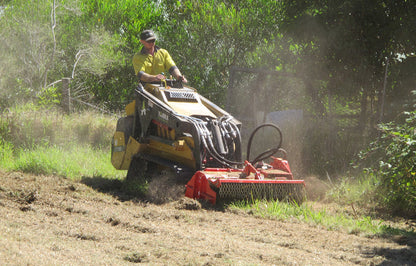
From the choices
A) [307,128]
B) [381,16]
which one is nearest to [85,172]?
[307,128]

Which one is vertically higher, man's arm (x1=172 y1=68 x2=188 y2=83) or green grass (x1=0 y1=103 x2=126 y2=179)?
man's arm (x1=172 y1=68 x2=188 y2=83)

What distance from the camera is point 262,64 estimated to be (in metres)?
15.7

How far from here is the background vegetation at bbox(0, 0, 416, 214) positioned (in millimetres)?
9511

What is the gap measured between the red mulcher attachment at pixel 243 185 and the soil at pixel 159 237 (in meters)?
0.23

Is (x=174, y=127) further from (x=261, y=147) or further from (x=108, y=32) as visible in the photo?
(x=108, y=32)

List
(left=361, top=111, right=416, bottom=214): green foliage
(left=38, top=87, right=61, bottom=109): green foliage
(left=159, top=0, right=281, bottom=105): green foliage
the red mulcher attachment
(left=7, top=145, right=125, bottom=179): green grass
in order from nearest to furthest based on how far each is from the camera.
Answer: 1. (left=361, top=111, right=416, bottom=214): green foliage
2. the red mulcher attachment
3. (left=7, top=145, right=125, bottom=179): green grass
4. (left=38, top=87, right=61, bottom=109): green foliage
5. (left=159, top=0, right=281, bottom=105): green foliage

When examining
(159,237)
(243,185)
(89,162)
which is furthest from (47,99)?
(159,237)

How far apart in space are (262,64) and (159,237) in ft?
36.5

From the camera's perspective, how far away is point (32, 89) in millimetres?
15445

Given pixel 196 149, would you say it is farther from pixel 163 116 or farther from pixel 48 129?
pixel 48 129

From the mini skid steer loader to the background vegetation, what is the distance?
4.47ft

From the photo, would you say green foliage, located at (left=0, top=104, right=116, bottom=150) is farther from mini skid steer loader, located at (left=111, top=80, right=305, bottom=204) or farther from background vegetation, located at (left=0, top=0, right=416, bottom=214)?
mini skid steer loader, located at (left=111, top=80, right=305, bottom=204)

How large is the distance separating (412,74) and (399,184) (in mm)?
4009

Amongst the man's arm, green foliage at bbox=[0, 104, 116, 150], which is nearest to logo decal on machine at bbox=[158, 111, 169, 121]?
the man's arm
